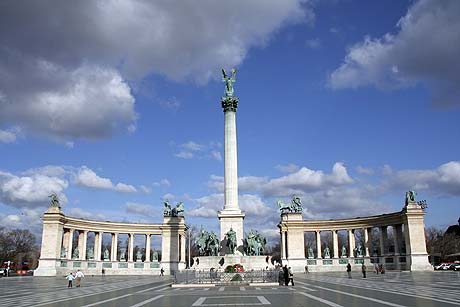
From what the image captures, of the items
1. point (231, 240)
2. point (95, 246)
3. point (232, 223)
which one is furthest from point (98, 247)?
point (231, 240)

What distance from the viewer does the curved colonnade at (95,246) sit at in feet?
225

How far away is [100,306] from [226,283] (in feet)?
60.5

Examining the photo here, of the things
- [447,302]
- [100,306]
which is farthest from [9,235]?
[447,302]

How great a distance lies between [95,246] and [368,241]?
53037mm

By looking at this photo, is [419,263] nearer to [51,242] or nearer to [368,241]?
[368,241]

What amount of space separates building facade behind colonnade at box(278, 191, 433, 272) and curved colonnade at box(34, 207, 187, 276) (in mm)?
22006

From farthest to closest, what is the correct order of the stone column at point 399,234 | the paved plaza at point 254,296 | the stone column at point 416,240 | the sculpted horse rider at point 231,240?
1. the stone column at point 399,234
2. the stone column at point 416,240
3. the sculpted horse rider at point 231,240
4. the paved plaza at point 254,296

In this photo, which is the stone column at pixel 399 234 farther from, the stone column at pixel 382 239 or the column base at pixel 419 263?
the column base at pixel 419 263

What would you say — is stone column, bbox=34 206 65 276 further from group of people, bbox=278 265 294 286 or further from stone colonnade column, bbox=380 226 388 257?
stone colonnade column, bbox=380 226 388 257

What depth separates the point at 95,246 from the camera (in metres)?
79.6

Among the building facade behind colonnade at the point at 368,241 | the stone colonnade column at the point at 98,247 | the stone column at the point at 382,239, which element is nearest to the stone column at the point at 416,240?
the building facade behind colonnade at the point at 368,241

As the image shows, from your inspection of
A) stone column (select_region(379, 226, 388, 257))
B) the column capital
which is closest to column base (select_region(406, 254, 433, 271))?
stone column (select_region(379, 226, 388, 257))

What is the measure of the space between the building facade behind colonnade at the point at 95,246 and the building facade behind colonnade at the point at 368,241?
21.9 metres

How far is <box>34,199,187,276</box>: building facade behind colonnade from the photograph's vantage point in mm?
68606
